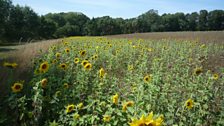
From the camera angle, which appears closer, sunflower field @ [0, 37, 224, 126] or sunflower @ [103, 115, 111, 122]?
sunflower @ [103, 115, 111, 122]

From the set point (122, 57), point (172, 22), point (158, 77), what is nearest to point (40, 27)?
point (172, 22)

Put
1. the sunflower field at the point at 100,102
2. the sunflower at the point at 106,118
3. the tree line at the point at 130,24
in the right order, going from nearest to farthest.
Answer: the sunflower at the point at 106,118 < the sunflower field at the point at 100,102 < the tree line at the point at 130,24

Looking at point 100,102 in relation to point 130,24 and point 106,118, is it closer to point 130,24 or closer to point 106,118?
point 106,118

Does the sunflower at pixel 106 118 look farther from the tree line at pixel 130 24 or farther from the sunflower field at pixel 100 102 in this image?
the tree line at pixel 130 24

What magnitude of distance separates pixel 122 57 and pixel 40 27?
5159 centimetres

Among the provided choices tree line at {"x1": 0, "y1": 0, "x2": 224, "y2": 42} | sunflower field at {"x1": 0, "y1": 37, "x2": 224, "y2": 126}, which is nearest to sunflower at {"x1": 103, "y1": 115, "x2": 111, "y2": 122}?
sunflower field at {"x1": 0, "y1": 37, "x2": 224, "y2": 126}

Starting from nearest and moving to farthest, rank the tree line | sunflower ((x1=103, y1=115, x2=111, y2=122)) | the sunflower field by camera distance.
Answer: sunflower ((x1=103, y1=115, x2=111, y2=122)), the sunflower field, the tree line

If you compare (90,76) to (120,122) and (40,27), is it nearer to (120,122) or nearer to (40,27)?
(120,122)

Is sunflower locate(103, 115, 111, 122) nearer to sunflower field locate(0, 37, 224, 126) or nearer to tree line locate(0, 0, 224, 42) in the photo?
sunflower field locate(0, 37, 224, 126)

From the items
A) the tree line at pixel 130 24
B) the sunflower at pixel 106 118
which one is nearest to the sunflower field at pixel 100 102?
the sunflower at pixel 106 118

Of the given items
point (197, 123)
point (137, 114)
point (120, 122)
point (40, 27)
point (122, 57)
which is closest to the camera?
point (137, 114)

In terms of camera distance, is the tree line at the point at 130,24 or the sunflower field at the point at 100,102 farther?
the tree line at the point at 130,24

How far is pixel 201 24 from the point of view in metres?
67.1

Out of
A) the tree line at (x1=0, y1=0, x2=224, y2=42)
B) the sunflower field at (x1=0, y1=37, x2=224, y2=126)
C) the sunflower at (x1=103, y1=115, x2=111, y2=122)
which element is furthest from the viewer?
the tree line at (x1=0, y1=0, x2=224, y2=42)
